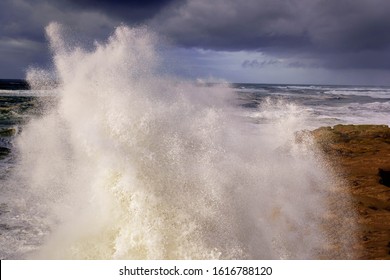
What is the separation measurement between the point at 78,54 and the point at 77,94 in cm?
90

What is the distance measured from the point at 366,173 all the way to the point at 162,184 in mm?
4676

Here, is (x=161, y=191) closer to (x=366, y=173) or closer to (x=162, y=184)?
(x=162, y=184)

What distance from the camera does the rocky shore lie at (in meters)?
5.13

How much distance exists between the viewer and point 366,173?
7336mm

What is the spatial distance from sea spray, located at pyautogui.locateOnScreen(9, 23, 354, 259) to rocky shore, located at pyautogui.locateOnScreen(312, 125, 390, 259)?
1.66 feet

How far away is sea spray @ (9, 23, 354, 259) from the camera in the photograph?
15.8 feet

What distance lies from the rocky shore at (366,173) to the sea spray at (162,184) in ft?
1.66

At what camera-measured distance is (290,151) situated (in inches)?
304

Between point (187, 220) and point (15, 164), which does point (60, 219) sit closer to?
point (187, 220)

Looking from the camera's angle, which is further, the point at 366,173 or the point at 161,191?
the point at 366,173

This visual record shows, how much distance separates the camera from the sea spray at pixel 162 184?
15.8 feet

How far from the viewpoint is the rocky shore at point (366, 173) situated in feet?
16.8

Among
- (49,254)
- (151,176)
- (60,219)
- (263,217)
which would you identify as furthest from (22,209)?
(263,217)

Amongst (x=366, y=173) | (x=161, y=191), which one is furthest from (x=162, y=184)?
(x=366, y=173)
